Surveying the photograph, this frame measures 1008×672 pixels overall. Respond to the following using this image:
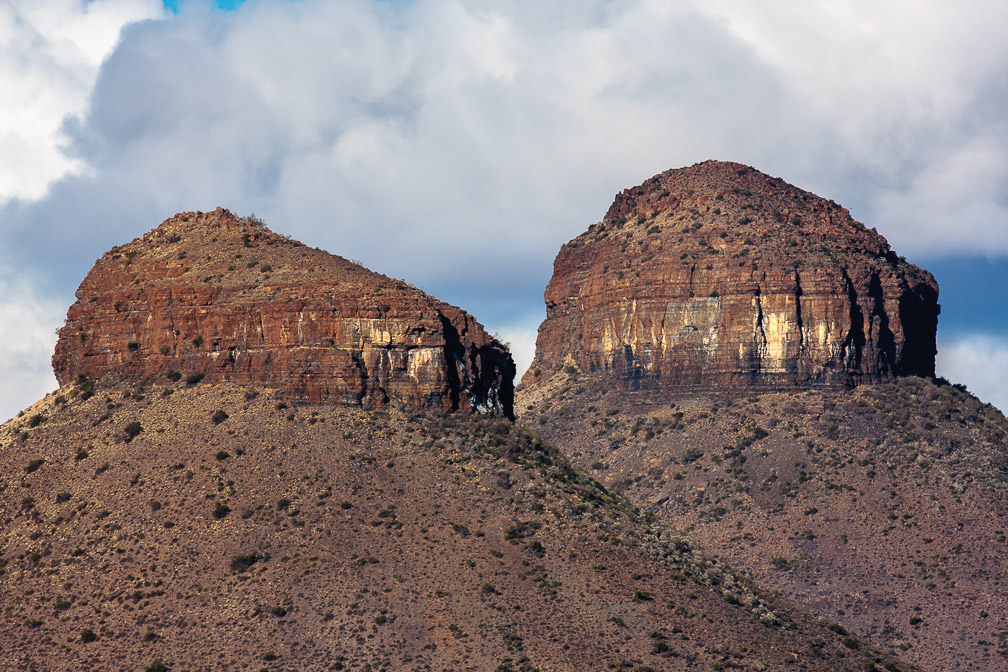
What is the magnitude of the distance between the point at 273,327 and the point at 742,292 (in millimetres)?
60719

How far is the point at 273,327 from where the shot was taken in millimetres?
110188

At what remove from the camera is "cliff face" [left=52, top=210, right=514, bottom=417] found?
109562 millimetres

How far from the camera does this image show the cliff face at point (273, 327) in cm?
10956

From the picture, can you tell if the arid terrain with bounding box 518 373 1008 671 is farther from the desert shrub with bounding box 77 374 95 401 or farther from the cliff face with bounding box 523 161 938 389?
the desert shrub with bounding box 77 374 95 401

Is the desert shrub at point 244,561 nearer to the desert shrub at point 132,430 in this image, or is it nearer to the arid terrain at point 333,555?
the arid terrain at point 333,555

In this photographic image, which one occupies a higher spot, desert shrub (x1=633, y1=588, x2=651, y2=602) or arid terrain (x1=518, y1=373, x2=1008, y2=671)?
arid terrain (x1=518, y1=373, x2=1008, y2=671)

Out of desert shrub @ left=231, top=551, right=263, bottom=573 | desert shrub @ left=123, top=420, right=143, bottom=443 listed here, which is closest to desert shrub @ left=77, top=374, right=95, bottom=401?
desert shrub @ left=123, top=420, right=143, bottom=443

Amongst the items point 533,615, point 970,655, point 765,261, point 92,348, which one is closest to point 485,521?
point 533,615

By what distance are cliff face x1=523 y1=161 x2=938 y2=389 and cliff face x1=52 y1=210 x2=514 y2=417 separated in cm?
5047

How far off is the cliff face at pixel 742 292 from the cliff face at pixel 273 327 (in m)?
50.5

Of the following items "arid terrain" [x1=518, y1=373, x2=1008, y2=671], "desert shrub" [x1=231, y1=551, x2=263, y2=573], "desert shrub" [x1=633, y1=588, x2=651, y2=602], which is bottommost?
"desert shrub" [x1=633, y1=588, x2=651, y2=602]

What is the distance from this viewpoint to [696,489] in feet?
507

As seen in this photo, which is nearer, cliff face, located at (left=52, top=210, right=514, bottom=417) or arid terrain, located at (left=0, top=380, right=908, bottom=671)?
arid terrain, located at (left=0, top=380, right=908, bottom=671)

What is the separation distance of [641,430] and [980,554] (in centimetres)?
3534
